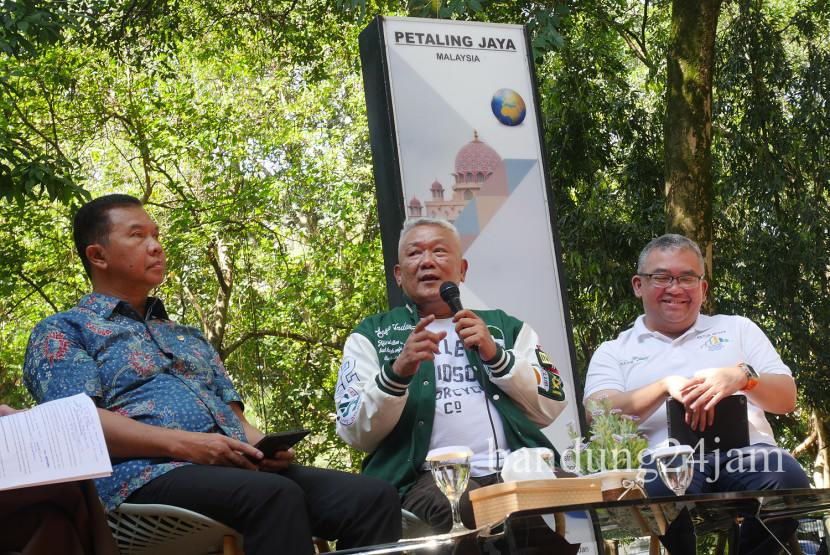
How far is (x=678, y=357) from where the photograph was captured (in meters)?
3.47

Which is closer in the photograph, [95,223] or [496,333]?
[95,223]

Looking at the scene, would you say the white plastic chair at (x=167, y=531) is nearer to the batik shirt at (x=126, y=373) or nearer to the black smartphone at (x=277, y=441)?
the batik shirt at (x=126, y=373)

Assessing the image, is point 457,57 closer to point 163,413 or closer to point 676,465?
point 163,413

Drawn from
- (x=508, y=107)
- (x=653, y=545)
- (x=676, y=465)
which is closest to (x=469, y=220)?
(x=508, y=107)

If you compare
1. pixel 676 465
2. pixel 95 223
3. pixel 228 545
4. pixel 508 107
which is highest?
pixel 508 107

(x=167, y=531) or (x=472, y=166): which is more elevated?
(x=472, y=166)

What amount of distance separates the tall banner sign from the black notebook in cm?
87

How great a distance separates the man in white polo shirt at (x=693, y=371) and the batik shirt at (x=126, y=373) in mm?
1394

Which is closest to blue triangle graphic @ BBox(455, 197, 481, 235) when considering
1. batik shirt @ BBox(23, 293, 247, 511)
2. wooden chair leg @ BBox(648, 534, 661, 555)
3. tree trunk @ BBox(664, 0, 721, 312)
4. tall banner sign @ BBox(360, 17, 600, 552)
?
tall banner sign @ BBox(360, 17, 600, 552)

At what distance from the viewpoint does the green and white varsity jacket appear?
9.20 feet

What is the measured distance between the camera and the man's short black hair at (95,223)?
2.82 metres

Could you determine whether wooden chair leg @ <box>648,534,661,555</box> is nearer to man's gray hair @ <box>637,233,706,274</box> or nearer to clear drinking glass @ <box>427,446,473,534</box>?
clear drinking glass @ <box>427,446,473,534</box>

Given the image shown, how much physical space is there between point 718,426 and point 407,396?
1037 millimetres

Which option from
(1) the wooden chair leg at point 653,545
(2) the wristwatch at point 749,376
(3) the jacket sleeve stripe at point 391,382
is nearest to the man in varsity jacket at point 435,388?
(3) the jacket sleeve stripe at point 391,382
